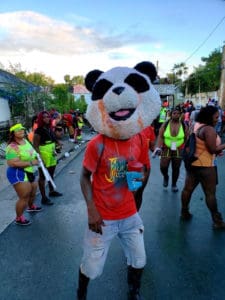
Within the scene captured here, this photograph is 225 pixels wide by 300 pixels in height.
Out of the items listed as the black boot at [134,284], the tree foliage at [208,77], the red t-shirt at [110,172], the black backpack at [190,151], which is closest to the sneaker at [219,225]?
the black backpack at [190,151]

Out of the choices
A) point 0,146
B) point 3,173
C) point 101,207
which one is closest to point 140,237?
point 101,207

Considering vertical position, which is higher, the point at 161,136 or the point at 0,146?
the point at 161,136

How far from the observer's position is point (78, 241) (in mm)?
3947

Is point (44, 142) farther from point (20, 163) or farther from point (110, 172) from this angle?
point (110, 172)

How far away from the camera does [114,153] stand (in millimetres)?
2273

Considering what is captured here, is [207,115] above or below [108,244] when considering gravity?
above

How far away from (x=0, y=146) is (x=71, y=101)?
15.4 meters

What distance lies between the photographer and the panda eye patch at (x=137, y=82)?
2236 mm

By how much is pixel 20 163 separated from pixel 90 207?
2223 mm

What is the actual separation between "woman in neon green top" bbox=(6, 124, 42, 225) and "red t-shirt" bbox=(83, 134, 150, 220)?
215cm

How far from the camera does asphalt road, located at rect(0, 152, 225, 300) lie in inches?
114

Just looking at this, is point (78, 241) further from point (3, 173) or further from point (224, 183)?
point (3, 173)

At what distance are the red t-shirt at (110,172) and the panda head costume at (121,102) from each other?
3.8 inches

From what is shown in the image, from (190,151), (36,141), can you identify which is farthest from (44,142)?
(190,151)
